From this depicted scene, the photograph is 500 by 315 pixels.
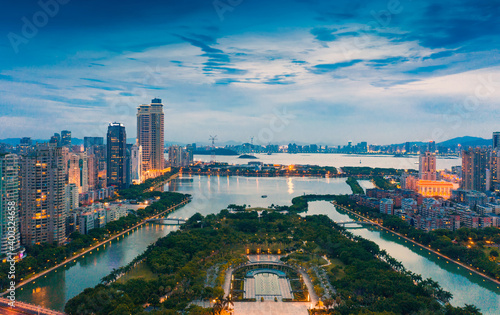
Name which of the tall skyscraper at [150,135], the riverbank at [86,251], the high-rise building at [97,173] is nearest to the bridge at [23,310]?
the riverbank at [86,251]

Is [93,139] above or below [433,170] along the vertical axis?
above

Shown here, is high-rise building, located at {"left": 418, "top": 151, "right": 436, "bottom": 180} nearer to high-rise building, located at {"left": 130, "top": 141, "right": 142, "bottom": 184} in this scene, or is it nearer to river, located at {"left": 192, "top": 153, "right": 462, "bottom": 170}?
river, located at {"left": 192, "top": 153, "right": 462, "bottom": 170}

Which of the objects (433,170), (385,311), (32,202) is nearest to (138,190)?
(32,202)

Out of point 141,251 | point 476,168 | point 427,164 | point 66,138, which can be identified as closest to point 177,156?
point 66,138

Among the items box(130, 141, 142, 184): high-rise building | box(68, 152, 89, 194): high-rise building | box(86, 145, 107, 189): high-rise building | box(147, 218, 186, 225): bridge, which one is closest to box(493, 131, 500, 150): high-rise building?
box(147, 218, 186, 225): bridge

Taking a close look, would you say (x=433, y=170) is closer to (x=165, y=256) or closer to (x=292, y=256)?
(x=292, y=256)

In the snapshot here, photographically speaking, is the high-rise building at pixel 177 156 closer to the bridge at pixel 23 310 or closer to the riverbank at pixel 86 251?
the riverbank at pixel 86 251
